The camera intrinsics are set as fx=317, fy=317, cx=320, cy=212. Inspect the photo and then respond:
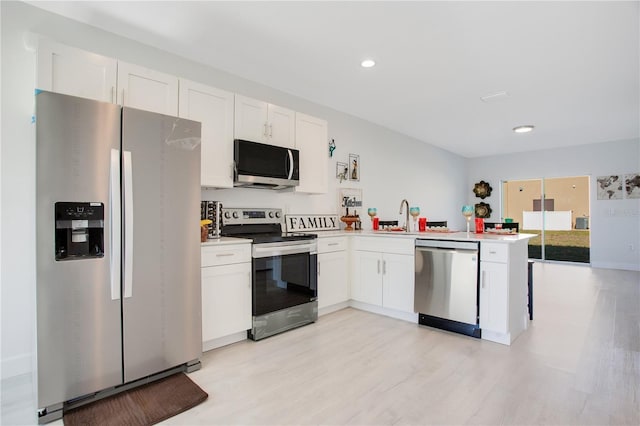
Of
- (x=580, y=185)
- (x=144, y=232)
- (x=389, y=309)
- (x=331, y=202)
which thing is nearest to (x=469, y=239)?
(x=389, y=309)

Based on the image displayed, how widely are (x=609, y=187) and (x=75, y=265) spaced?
9.08 meters

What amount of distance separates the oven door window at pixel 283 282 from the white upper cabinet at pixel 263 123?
1.23m

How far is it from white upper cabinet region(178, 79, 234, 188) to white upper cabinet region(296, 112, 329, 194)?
89 centimetres

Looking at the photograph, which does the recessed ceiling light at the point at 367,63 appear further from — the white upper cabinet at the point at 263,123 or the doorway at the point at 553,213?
the doorway at the point at 553,213

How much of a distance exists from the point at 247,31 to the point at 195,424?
2842mm

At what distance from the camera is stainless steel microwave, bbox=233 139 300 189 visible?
118 inches

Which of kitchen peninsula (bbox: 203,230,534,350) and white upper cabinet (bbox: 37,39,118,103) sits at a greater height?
white upper cabinet (bbox: 37,39,118,103)

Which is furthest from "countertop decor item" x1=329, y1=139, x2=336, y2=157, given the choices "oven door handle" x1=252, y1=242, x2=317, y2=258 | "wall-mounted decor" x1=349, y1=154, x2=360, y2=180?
"oven door handle" x1=252, y1=242, x2=317, y2=258

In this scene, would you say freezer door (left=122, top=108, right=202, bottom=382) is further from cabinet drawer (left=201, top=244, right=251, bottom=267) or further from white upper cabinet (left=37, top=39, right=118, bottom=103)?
white upper cabinet (left=37, top=39, right=118, bottom=103)

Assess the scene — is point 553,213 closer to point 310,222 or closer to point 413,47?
point 310,222

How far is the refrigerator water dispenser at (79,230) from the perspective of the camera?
182 cm

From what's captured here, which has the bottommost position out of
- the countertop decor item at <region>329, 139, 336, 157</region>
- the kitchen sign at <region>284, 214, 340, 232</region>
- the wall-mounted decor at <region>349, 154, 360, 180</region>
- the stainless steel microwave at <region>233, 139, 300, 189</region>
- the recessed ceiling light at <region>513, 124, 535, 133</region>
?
the kitchen sign at <region>284, 214, 340, 232</region>

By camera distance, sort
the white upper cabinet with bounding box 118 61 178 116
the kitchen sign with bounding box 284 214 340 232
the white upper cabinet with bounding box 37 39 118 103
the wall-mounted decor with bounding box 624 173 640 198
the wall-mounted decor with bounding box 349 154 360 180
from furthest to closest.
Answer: the wall-mounted decor with bounding box 624 173 640 198 → the wall-mounted decor with bounding box 349 154 360 180 → the kitchen sign with bounding box 284 214 340 232 → the white upper cabinet with bounding box 118 61 178 116 → the white upper cabinet with bounding box 37 39 118 103

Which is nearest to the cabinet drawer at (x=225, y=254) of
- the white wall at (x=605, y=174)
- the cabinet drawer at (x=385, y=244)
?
the cabinet drawer at (x=385, y=244)
